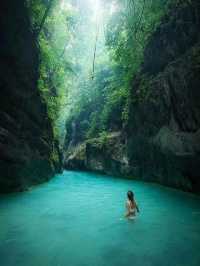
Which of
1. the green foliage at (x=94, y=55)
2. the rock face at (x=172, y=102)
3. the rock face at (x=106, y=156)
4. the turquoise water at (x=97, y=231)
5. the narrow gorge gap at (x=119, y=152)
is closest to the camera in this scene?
the turquoise water at (x=97, y=231)

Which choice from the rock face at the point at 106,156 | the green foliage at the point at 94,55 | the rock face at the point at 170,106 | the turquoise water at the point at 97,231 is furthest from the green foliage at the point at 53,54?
the turquoise water at the point at 97,231

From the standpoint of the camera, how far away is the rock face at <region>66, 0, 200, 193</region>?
496 inches

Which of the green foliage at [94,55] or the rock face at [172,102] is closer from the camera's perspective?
the rock face at [172,102]

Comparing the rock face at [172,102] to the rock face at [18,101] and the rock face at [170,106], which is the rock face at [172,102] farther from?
the rock face at [18,101]

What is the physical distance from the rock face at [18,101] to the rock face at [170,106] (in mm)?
7550

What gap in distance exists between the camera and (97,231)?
28.7ft

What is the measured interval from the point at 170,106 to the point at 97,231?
28.0 feet

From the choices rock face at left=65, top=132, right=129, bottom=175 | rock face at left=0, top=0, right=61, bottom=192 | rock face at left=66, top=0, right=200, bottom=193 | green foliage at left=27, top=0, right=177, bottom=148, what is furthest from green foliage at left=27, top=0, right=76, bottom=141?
rock face at left=66, top=0, right=200, bottom=193

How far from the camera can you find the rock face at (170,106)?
41.3 ft

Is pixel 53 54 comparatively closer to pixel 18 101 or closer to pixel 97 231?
pixel 18 101

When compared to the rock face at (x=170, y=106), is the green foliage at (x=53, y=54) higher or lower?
higher

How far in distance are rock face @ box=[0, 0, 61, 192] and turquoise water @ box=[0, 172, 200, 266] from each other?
1.76 m

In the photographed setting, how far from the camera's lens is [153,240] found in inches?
303

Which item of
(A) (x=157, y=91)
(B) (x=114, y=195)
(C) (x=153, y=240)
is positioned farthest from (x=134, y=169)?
(C) (x=153, y=240)
